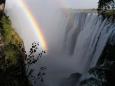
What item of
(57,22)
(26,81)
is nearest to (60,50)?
(57,22)

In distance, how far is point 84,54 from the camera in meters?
24.0

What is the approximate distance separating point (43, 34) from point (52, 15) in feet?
14.2

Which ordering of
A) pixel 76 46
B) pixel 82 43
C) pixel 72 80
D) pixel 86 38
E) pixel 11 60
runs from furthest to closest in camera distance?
1. pixel 76 46
2. pixel 82 43
3. pixel 86 38
4. pixel 72 80
5. pixel 11 60

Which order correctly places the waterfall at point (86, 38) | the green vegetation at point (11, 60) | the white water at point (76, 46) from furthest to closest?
the white water at point (76, 46), the waterfall at point (86, 38), the green vegetation at point (11, 60)

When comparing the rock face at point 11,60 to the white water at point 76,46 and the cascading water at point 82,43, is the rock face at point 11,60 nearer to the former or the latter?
the cascading water at point 82,43

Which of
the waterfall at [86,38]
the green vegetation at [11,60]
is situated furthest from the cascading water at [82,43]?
the green vegetation at [11,60]

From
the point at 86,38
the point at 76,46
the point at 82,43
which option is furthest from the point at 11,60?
the point at 76,46

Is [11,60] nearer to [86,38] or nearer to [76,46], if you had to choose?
[86,38]

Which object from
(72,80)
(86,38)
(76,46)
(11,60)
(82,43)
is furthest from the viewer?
(76,46)

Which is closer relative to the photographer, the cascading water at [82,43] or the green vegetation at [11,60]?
the green vegetation at [11,60]

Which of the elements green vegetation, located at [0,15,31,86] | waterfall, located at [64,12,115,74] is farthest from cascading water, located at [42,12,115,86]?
green vegetation, located at [0,15,31,86]

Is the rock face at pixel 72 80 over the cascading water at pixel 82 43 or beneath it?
beneath

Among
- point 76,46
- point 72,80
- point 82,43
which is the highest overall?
point 82,43

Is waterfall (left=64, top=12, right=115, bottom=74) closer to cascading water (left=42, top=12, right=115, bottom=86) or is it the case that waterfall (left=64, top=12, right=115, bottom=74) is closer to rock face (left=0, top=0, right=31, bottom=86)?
cascading water (left=42, top=12, right=115, bottom=86)
